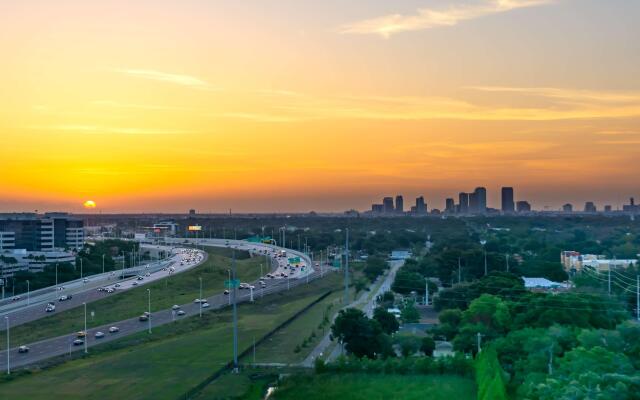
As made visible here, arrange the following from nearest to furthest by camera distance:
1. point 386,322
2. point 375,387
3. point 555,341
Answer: point 555,341 < point 375,387 < point 386,322

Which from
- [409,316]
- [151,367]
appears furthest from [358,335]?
[409,316]

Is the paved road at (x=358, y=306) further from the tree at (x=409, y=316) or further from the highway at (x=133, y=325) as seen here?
the highway at (x=133, y=325)

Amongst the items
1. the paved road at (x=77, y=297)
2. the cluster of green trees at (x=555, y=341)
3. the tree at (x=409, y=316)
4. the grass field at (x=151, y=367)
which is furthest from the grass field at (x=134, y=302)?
the cluster of green trees at (x=555, y=341)

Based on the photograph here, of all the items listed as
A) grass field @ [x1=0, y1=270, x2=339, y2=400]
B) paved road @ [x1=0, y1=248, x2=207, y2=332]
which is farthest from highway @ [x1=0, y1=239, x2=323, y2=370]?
paved road @ [x1=0, y1=248, x2=207, y2=332]

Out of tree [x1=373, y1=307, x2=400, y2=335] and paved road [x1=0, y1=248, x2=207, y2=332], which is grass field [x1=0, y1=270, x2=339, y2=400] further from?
paved road [x1=0, y1=248, x2=207, y2=332]

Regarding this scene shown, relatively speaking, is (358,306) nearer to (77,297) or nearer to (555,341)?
(77,297)

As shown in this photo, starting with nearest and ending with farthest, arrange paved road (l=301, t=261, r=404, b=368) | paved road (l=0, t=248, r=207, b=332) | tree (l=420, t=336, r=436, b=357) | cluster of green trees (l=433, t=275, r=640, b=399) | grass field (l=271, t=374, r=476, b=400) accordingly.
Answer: cluster of green trees (l=433, t=275, r=640, b=399) → grass field (l=271, t=374, r=476, b=400) → tree (l=420, t=336, r=436, b=357) → paved road (l=301, t=261, r=404, b=368) → paved road (l=0, t=248, r=207, b=332)

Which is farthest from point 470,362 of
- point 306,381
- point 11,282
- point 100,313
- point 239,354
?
point 11,282
